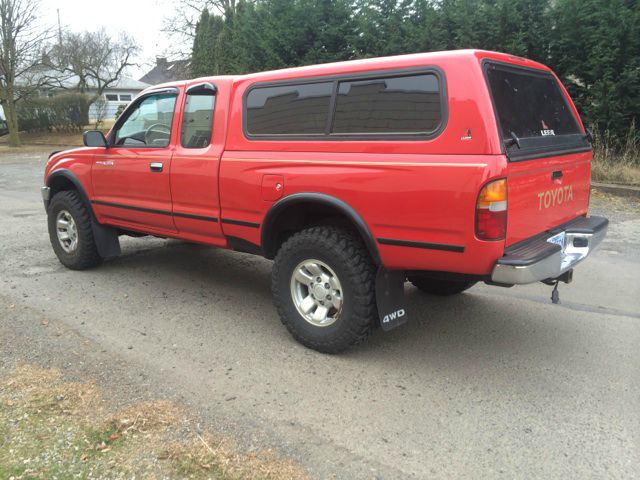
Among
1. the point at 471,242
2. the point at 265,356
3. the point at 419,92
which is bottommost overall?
the point at 265,356

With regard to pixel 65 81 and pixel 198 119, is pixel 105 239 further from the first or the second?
pixel 65 81

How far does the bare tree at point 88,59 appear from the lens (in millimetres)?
36906

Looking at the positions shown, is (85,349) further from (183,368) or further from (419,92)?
(419,92)

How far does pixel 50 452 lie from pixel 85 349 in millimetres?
1232

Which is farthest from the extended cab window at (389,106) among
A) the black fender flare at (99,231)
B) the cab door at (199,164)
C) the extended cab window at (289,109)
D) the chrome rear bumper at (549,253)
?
the black fender flare at (99,231)

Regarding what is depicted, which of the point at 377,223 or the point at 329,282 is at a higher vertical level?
the point at 377,223

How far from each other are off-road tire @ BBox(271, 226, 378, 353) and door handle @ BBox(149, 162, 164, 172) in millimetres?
1486

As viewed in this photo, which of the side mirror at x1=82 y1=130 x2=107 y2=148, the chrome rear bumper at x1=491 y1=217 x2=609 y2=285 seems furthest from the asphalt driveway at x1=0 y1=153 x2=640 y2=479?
the side mirror at x1=82 y1=130 x2=107 y2=148

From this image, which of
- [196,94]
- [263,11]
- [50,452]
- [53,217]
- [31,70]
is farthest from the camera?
[31,70]

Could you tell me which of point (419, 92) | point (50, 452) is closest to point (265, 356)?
point (50, 452)

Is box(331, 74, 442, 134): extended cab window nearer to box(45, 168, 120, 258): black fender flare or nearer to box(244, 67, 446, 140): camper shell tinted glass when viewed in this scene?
box(244, 67, 446, 140): camper shell tinted glass

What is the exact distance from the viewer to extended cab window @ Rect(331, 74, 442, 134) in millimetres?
3142

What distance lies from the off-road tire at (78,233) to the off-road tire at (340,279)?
8.62 feet

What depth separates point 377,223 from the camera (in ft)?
10.8
